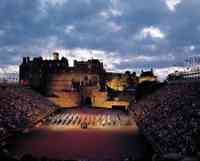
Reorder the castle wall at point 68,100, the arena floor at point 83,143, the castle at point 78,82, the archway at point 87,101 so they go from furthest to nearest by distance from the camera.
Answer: the archway at point 87,101 → the castle at point 78,82 → the castle wall at point 68,100 → the arena floor at point 83,143

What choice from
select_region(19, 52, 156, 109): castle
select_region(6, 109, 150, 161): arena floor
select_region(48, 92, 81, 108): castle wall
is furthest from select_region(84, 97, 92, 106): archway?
select_region(6, 109, 150, 161): arena floor

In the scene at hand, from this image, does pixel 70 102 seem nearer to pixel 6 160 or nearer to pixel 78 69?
pixel 78 69

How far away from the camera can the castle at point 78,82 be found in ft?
173

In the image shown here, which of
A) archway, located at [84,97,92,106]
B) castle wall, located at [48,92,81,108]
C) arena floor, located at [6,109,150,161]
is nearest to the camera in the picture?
arena floor, located at [6,109,150,161]

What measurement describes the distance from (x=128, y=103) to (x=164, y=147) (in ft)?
117

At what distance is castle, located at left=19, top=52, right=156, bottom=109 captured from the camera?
173 feet

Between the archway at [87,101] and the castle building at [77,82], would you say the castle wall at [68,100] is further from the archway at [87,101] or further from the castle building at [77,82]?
the archway at [87,101]

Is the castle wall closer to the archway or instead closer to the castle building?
the castle building

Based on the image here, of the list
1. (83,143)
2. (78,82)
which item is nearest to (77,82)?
(78,82)

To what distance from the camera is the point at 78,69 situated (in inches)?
2712

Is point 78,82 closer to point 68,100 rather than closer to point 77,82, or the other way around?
point 77,82

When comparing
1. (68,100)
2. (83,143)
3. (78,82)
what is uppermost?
(78,82)

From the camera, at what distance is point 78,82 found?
212 feet

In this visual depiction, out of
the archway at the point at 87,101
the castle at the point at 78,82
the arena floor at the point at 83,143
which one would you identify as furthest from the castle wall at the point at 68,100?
the arena floor at the point at 83,143
